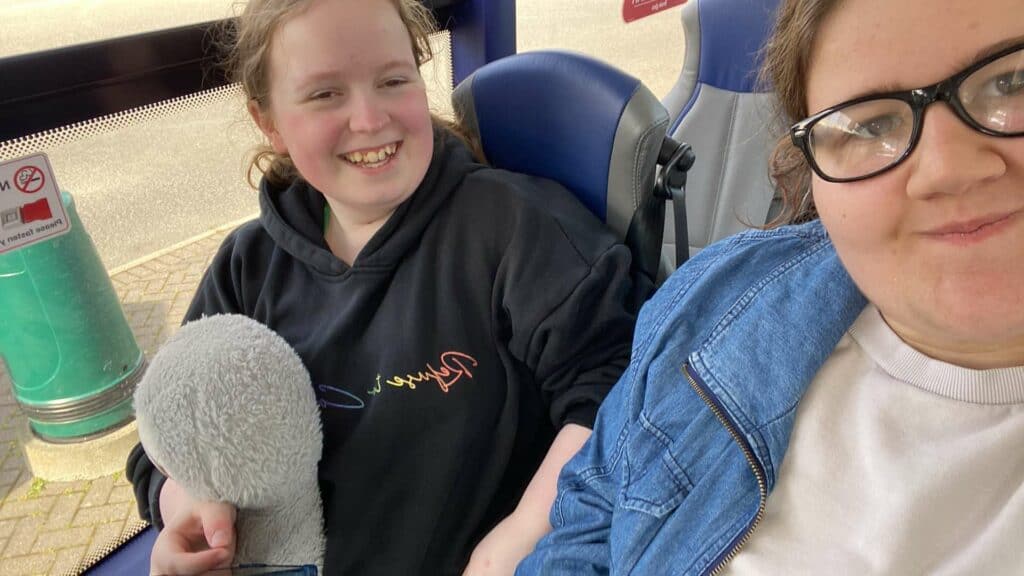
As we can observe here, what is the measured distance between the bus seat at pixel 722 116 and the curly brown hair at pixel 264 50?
0.75 metres

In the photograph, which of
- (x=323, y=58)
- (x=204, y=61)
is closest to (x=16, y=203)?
(x=204, y=61)

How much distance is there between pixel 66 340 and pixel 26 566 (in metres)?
0.52

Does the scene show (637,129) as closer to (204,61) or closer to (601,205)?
(601,205)

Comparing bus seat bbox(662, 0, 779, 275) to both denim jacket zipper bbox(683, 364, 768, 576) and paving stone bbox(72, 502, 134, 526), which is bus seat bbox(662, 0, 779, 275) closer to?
denim jacket zipper bbox(683, 364, 768, 576)

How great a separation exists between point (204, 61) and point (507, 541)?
3.18 ft

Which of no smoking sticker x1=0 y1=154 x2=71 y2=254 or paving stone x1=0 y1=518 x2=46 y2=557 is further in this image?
paving stone x1=0 y1=518 x2=46 y2=557

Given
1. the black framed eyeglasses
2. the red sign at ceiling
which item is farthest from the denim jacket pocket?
Result: the red sign at ceiling

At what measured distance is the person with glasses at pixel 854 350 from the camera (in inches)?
23.1

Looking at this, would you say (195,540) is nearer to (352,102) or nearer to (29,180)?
(29,180)

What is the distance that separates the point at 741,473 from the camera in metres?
0.80

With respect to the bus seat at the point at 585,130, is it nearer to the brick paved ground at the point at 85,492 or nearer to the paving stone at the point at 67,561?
the brick paved ground at the point at 85,492

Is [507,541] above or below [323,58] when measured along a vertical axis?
below

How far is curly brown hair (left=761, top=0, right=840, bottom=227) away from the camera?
695 mm

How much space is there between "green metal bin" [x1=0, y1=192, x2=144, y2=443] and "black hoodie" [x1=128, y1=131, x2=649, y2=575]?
0.31 metres
